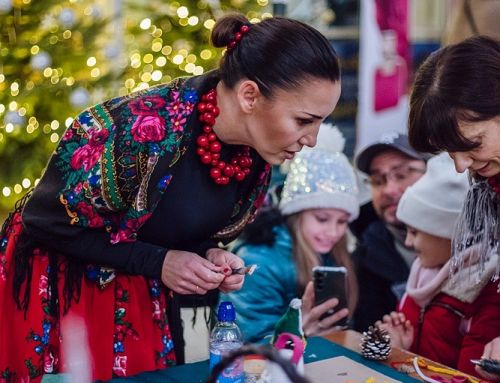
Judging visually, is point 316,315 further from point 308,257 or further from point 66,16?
point 66,16

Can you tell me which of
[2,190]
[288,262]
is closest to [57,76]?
[2,190]

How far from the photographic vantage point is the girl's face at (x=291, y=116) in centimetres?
137

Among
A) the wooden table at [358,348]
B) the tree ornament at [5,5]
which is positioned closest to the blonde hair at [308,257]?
the wooden table at [358,348]

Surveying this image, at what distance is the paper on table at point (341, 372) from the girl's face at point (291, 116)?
44 centimetres

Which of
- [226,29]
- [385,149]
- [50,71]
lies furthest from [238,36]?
[50,71]

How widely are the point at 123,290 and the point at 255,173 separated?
0.40 m

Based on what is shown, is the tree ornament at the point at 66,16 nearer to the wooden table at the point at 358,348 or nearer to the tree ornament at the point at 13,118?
the tree ornament at the point at 13,118

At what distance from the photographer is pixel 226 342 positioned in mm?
1359

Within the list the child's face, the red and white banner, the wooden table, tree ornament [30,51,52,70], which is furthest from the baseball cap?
the red and white banner

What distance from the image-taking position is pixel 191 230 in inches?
59.2

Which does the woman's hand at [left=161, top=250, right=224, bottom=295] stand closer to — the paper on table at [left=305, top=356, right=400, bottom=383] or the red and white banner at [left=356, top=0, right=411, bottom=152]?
the paper on table at [left=305, top=356, right=400, bottom=383]

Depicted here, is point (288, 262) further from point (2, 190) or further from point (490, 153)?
point (2, 190)

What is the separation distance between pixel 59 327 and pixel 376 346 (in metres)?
0.69

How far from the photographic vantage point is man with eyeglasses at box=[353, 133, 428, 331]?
243 cm
